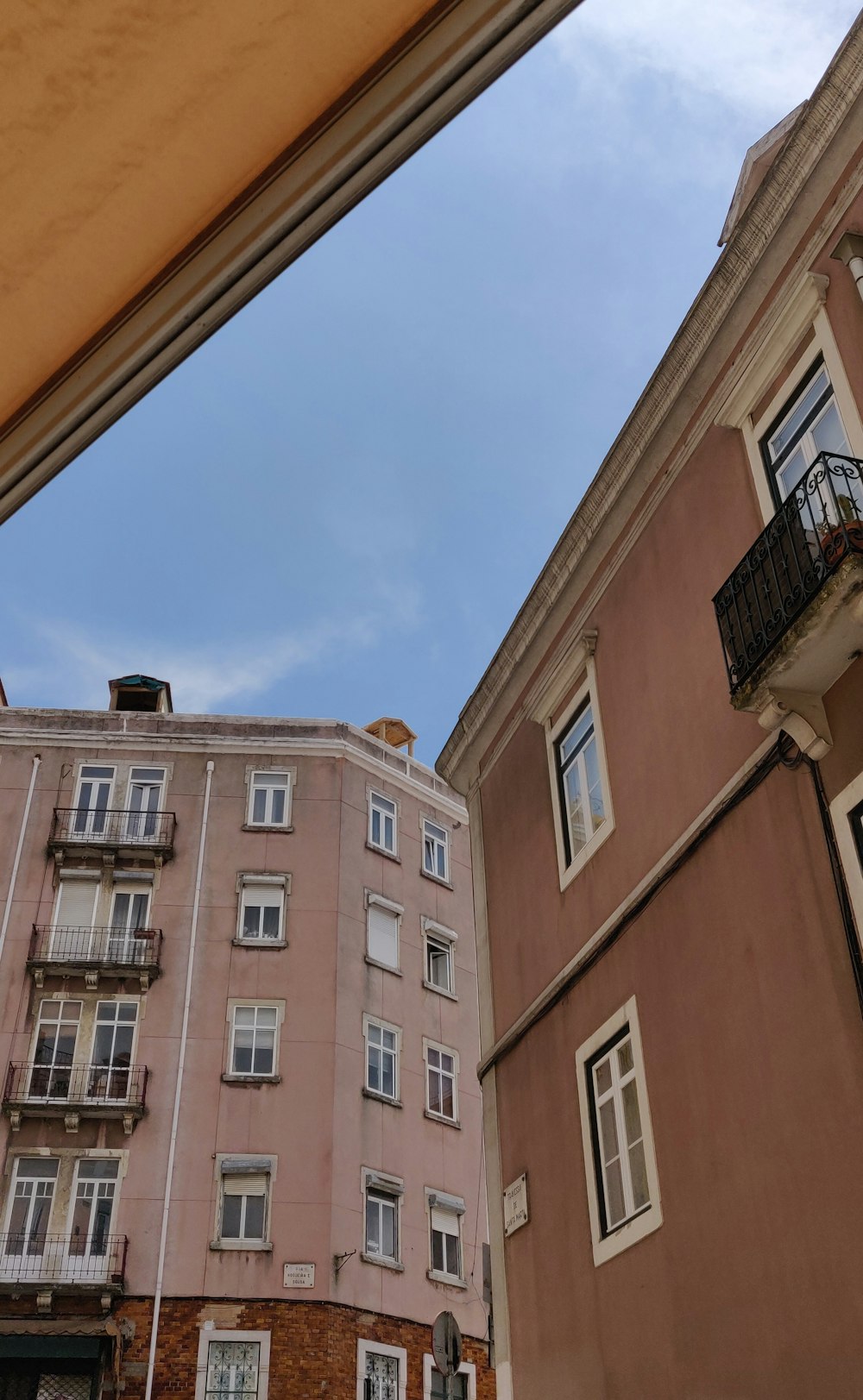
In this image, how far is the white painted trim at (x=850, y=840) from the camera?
27.2 ft

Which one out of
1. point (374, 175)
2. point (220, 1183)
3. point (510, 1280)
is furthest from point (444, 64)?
point (220, 1183)

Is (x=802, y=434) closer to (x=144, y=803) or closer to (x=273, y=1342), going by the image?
(x=273, y=1342)

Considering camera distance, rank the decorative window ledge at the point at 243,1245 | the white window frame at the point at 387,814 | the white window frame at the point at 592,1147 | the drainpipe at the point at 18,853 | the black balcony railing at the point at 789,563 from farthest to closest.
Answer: the white window frame at the point at 387,814 < the drainpipe at the point at 18,853 < the decorative window ledge at the point at 243,1245 < the white window frame at the point at 592,1147 < the black balcony railing at the point at 789,563

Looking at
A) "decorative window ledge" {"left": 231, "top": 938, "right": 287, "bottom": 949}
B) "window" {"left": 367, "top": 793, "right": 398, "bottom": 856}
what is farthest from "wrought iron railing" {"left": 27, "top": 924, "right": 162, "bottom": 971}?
"window" {"left": 367, "top": 793, "right": 398, "bottom": 856}

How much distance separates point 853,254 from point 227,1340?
79.0 ft

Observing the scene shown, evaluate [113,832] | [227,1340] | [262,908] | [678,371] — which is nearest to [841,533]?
[678,371]

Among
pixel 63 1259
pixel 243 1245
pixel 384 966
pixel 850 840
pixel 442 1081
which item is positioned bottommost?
pixel 850 840

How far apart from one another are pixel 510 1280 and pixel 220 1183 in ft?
53.7

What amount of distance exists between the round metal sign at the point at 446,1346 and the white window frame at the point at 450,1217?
1929cm

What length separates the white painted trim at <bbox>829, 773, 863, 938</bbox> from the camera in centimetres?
828

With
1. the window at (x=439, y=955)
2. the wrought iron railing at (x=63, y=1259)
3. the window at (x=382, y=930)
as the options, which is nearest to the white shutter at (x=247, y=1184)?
the wrought iron railing at (x=63, y=1259)

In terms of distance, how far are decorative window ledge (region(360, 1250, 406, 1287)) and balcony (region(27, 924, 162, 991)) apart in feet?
25.7

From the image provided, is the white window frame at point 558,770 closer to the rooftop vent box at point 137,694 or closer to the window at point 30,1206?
the window at point 30,1206

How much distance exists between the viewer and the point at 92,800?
108 feet
